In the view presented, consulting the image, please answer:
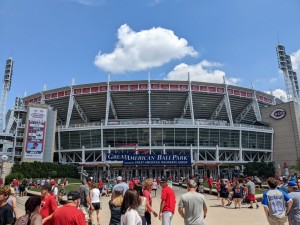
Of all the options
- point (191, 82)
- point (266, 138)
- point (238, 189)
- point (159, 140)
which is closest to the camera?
point (238, 189)

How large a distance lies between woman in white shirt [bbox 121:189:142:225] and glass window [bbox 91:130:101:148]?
5448cm

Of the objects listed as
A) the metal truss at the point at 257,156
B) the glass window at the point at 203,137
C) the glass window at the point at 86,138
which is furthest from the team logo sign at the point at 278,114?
the glass window at the point at 86,138

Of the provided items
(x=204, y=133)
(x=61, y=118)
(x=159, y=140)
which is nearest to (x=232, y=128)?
(x=204, y=133)

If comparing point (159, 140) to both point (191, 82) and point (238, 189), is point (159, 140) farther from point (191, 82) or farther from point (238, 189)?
point (238, 189)

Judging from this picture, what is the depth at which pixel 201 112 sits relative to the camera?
6662cm

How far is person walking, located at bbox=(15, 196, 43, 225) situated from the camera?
435 centimetres

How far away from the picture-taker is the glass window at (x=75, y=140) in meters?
60.2

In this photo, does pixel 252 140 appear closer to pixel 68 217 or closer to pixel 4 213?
pixel 4 213

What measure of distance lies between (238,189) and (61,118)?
2395 inches

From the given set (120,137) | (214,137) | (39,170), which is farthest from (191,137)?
(39,170)

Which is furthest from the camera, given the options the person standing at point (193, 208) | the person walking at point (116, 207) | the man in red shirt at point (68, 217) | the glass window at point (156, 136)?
the glass window at point (156, 136)

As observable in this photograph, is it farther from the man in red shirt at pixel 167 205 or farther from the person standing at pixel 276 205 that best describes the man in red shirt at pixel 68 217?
the person standing at pixel 276 205

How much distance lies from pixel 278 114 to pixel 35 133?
5300 centimetres

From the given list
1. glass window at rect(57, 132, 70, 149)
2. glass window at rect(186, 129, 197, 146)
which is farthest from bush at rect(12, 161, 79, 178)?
glass window at rect(186, 129, 197, 146)
